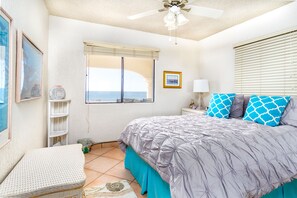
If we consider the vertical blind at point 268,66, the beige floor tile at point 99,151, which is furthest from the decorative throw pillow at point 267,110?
the beige floor tile at point 99,151

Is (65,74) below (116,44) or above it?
below

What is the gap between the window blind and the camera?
10.5 ft

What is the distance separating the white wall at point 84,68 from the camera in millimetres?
3037

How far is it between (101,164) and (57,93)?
1.43 metres

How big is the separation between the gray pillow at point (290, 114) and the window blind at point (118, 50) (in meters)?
2.54

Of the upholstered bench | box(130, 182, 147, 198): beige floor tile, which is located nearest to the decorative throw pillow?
box(130, 182, 147, 198): beige floor tile

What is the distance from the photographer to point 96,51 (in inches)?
128

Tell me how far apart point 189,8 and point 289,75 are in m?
1.81

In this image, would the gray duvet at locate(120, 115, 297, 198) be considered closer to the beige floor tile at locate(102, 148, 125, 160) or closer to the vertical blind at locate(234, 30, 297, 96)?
the vertical blind at locate(234, 30, 297, 96)

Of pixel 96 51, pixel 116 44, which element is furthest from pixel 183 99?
pixel 96 51

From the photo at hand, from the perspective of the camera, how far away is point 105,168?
247 centimetres

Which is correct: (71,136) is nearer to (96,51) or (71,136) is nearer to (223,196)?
(96,51)

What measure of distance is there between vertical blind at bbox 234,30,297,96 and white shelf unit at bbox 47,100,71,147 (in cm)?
333

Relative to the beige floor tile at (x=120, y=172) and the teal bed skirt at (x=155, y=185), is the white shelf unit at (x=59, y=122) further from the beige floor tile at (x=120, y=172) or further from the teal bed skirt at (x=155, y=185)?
the teal bed skirt at (x=155, y=185)
